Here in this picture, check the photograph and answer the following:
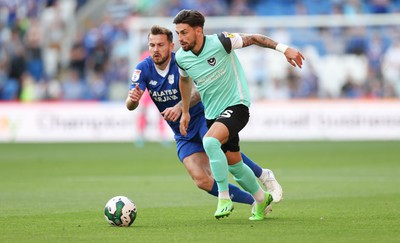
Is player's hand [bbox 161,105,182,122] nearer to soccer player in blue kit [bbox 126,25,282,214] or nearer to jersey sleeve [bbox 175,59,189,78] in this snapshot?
soccer player in blue kit [bbox 126,25,282,214]

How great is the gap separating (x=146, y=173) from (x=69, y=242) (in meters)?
9.89

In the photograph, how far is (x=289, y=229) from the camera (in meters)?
9.75

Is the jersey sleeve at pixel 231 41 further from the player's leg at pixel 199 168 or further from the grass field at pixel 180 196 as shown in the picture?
the grass field at pixel 180 196

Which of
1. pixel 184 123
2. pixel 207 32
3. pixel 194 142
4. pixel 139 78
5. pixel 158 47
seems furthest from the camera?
pixel 207 32

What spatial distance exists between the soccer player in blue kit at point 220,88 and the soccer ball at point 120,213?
911 millimetres

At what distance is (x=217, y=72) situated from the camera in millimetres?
10477

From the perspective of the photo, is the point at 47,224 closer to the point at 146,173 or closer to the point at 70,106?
the point at 146,173

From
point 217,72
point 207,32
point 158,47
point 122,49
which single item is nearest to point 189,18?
point 217,72

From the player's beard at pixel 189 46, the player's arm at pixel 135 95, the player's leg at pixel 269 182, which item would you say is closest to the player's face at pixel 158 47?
the player's arm at pixel 135 95

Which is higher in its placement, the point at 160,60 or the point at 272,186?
the point at 160,60

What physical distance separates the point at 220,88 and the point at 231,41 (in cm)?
52

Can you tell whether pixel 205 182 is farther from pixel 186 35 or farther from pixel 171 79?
pixel 186 35

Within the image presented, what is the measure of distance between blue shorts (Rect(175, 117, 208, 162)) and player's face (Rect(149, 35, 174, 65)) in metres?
0.93

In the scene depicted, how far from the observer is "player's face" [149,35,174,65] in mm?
11133
